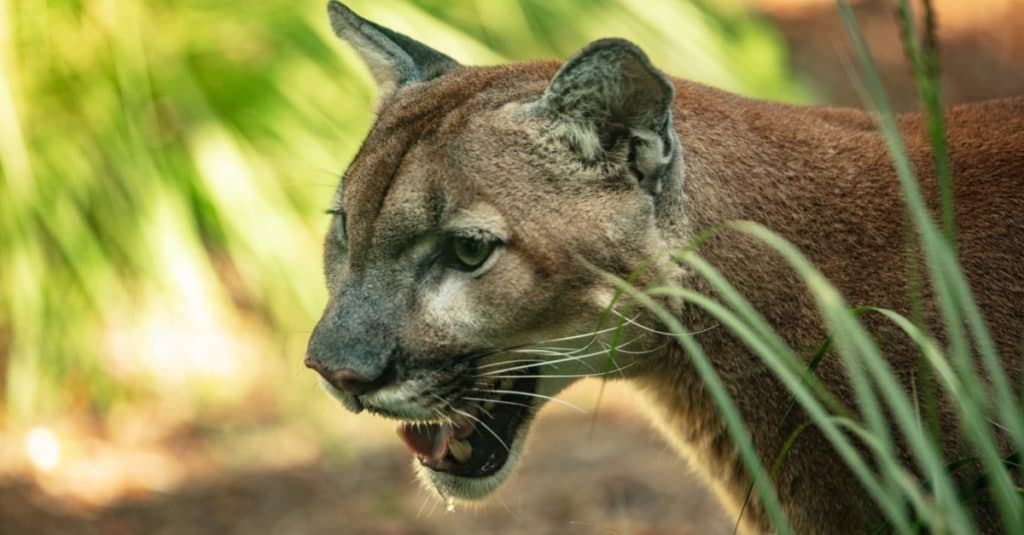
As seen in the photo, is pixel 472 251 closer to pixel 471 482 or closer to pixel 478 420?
pixel 478 420

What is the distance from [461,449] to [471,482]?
0.08 metres

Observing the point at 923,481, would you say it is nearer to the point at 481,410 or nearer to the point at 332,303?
the point at 481,410

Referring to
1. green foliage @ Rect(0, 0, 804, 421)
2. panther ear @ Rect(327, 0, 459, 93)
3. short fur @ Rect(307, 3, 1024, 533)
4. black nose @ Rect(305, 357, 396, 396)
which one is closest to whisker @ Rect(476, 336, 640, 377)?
short fur @ Rect(307, 3, 1024, 533)

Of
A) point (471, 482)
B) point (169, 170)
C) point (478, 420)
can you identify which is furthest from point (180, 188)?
point (478, 420)

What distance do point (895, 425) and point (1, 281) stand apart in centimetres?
519

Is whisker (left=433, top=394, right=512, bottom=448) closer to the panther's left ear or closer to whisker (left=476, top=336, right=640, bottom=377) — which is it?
whisker (left=476, top=336, right=640, bottom=377)

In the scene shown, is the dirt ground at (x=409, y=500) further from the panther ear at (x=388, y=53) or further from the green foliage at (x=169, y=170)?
the panther ear at (x=388, y=53)

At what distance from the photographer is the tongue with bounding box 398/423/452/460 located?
314 cm

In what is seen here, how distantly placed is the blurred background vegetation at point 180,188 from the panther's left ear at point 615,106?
367 centimetres

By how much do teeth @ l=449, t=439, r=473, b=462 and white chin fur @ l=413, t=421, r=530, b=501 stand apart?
0.05 meters

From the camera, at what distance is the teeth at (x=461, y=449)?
3.11m

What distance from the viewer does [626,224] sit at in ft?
9.59

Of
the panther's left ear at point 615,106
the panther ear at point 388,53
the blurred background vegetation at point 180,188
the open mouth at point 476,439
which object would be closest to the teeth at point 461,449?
the open mouth at point 476,439

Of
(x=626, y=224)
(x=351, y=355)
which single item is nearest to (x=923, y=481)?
(x=626, y=224)
